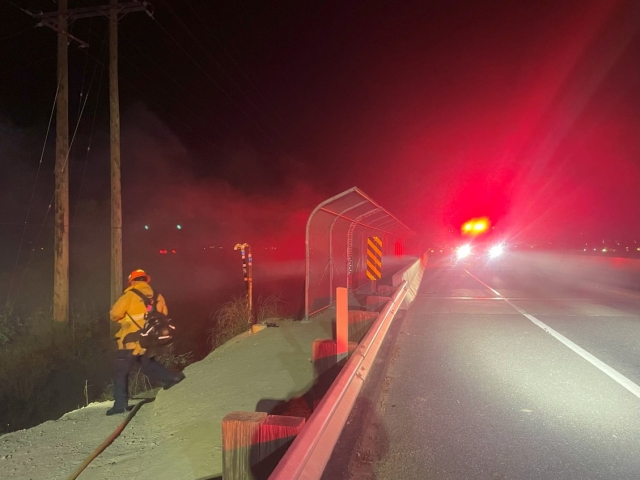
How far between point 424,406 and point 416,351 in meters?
3.06

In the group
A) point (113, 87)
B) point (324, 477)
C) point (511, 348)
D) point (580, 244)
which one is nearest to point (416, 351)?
point (511, 348)

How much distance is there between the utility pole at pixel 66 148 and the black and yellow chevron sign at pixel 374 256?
6770 mm

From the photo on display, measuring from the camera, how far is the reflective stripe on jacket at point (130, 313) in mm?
6598

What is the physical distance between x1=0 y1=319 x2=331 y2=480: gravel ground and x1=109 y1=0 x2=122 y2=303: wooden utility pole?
5.95 metres

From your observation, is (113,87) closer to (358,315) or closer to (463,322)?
(358,315)

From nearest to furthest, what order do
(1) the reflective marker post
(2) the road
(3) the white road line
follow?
(2) the road → (3) the white road line → (1) the reflective marker post

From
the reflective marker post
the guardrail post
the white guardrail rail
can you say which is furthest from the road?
the reflective marker post

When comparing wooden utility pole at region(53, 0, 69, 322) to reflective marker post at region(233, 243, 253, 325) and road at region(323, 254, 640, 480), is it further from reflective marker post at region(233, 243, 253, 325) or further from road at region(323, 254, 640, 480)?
road at region(323, 254, 640, 480)

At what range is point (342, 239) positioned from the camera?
17031 mm

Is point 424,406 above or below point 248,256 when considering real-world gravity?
below

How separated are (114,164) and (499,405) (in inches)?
467

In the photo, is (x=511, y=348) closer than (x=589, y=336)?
Yes

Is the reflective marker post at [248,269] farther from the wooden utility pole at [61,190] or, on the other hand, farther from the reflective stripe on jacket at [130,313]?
the reflective stripe on jacket at [130,313]

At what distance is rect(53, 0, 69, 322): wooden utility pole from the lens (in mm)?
13375
